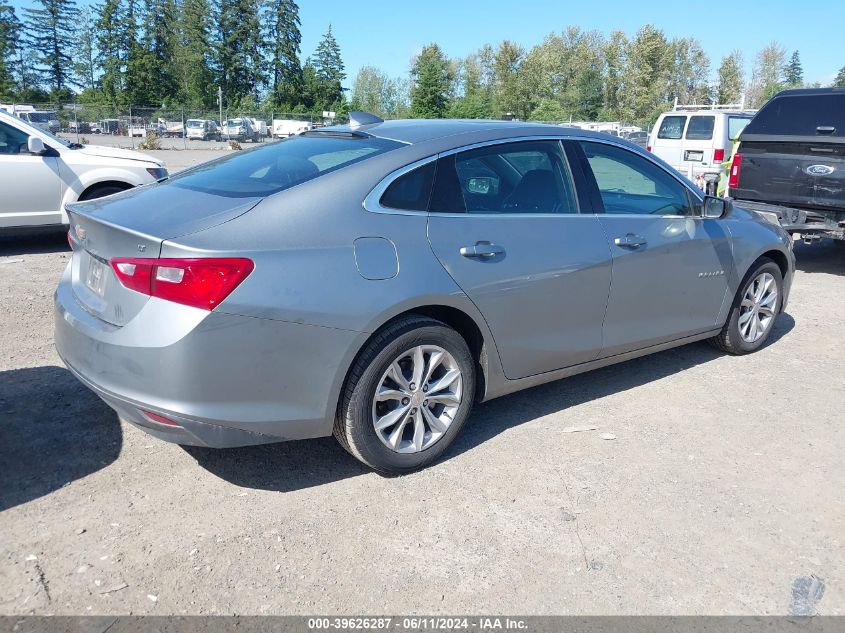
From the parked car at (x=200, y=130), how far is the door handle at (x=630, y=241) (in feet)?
160

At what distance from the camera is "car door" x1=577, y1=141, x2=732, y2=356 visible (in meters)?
4.41

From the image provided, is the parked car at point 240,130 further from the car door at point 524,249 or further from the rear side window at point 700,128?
the car door at point 524,249

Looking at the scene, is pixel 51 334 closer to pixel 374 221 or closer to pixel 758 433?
pixel 374 221

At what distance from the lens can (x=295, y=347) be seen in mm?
3113

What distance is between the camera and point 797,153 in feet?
28.1

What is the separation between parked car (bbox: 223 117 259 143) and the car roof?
4809 cm

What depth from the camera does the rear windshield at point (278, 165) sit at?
354 cm

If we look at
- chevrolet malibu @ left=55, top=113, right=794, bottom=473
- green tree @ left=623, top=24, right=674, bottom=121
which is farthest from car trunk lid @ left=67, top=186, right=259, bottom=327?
green tree @ left=623, top=24, right=674, bottom=121

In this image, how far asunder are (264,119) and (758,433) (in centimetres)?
5148

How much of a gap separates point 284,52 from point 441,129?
95827mm

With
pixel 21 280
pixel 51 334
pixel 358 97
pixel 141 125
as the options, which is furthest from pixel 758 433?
pixel 358 97

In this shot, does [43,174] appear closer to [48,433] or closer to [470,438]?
[48,433]

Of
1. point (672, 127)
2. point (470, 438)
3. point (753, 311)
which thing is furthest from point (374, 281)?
point (672, 127)

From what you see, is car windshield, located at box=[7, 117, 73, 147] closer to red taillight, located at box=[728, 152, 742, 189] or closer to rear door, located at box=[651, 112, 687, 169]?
red taillight, located at box=[728, 152, 742, 189]
